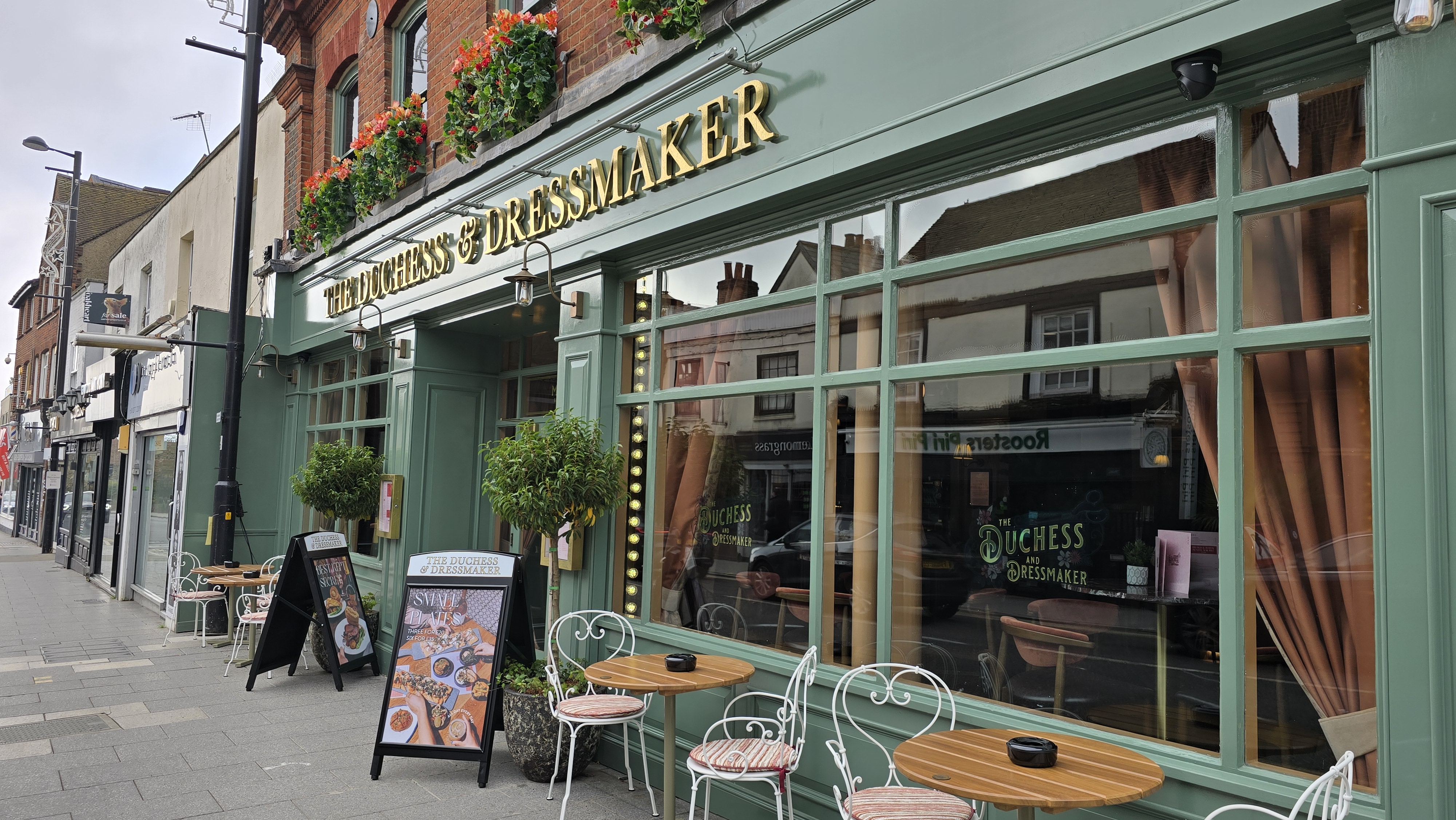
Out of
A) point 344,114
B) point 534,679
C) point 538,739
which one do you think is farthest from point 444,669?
point 344,114

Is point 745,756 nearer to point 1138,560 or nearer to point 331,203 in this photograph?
point 1138,560

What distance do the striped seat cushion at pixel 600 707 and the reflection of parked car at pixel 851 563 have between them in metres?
1.03

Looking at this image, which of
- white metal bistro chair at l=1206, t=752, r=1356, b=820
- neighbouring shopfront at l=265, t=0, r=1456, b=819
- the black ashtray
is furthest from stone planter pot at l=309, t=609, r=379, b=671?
white metal bistro chair at l=1206, t=752, r=1356, b=820

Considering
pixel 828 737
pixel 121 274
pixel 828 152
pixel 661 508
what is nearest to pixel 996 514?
pixel 828 737

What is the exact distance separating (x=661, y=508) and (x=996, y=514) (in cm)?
254

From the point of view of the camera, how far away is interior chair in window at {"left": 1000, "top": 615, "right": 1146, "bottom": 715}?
382 cm

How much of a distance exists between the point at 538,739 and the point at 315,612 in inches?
142

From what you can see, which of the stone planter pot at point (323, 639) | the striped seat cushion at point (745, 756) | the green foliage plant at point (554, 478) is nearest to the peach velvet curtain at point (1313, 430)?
the striped seat cushion at point (745, 756)

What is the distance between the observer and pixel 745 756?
4.28 meters

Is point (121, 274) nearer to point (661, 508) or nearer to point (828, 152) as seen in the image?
point (661, 508)

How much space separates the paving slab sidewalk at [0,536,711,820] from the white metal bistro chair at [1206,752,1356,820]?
319 cm

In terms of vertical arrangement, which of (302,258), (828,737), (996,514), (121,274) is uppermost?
(121,274)

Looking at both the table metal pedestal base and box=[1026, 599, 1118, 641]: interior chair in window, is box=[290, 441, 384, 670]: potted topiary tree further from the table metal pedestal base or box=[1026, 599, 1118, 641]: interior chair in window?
box=[1026, 599, 1118, 641]: interior chair in window

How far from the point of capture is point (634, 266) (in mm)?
6355
